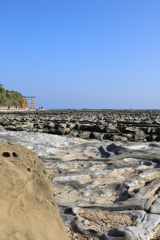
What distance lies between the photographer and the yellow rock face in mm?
1264

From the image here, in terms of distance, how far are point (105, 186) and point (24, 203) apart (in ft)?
5.62

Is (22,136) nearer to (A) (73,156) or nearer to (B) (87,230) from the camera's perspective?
(A) (73,156)

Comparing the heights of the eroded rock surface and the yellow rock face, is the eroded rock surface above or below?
below

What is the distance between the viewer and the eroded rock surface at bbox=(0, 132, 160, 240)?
1.86 m

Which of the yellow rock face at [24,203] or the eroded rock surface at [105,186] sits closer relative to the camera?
the yellow rock face at [24,203]

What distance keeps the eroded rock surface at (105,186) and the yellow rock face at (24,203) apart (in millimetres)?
405

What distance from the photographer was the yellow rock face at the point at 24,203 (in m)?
1.26

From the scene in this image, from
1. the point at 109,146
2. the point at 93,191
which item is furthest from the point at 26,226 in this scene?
the point at 109,146

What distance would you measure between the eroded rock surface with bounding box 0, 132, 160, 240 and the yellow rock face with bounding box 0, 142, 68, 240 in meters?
0.41

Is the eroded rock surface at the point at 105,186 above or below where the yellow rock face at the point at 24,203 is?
below

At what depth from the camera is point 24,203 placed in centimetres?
143

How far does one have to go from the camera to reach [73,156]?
465 centimetres

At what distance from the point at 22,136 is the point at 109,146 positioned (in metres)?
2.37

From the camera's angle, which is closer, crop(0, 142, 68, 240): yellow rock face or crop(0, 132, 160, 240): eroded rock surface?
crop(0, 142, 68, 240): yellow rock face
